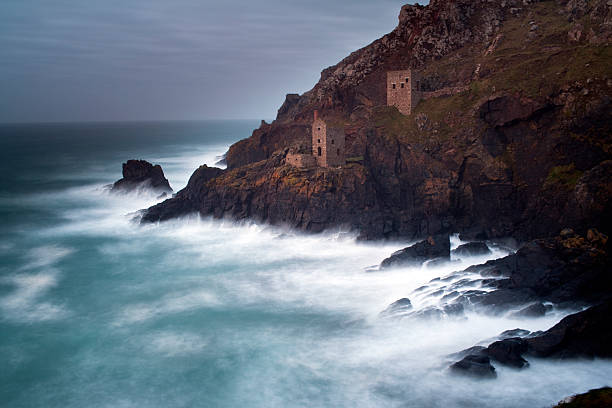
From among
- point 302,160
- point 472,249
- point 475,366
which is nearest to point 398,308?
point 475,366

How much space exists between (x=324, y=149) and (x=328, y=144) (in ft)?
2.18

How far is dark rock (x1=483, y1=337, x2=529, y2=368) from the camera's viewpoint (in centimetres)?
2461

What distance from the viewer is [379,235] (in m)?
46.6

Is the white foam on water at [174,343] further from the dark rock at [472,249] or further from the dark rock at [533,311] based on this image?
the dark rock at [472,249]

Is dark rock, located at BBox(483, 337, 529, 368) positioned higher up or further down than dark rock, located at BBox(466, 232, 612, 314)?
further down

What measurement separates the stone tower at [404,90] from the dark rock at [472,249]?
22.4m

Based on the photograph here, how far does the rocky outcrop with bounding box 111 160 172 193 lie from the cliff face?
11.2 m

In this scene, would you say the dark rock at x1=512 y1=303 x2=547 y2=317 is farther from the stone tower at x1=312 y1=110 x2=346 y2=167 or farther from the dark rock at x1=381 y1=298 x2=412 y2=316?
the stone tower at x1=312 y1=110 x2=346 y2=167

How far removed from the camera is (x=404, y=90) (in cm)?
5909

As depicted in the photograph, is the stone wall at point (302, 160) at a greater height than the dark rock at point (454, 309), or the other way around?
the stone wall at point (302, 160)

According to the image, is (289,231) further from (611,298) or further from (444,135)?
(611,298)

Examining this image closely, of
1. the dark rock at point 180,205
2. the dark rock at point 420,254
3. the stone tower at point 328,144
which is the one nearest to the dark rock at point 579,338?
the dark rock at point 420,254

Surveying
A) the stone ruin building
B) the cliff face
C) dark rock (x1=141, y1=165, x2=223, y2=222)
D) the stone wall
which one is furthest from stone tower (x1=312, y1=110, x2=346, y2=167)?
dark rock (x1=141, y1=165, x2=223, y2=222)

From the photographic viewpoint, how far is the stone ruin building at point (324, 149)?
5138 cm
